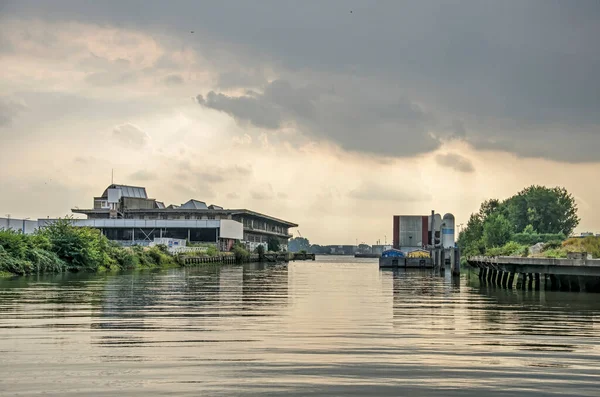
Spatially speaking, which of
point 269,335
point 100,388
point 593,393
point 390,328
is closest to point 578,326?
point 390,328

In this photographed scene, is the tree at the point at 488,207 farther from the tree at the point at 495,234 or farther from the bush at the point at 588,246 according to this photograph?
the bush at the point at 588,246

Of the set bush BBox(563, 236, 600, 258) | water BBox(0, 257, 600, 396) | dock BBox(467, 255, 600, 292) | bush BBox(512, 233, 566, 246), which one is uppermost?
bush BBox(512, 233, 566, 246)

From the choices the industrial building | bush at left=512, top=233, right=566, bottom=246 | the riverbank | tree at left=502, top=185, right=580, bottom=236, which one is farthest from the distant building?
tree at left=502, top=185, right=580, bottom=236

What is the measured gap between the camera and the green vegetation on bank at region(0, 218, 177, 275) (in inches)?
2130

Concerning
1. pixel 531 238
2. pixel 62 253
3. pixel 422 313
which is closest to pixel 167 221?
pixel 62 253

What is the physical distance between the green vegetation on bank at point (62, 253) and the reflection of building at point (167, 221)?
35.8 meters

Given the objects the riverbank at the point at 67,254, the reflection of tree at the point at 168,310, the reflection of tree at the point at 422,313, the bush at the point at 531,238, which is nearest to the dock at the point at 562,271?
the reflection of tree at the point at 422,313

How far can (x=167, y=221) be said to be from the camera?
119625 millimetres

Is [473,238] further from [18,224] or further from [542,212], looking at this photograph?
[18,224]

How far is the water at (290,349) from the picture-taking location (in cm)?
1174

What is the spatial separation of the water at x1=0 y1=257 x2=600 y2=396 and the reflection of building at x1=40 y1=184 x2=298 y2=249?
85.8m

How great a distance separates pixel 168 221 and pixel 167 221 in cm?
18

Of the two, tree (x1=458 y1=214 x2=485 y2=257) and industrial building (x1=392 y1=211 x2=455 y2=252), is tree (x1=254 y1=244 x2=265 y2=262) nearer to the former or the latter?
industrial building (x1=392 y1=211 x2=455 y2=252)

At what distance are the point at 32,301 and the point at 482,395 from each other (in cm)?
2040
